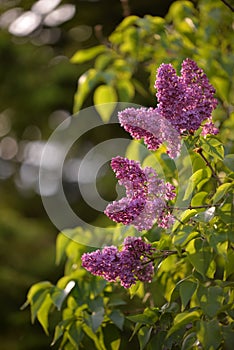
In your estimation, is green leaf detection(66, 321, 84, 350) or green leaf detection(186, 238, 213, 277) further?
green leaf detection(66, 321, 84, 350)

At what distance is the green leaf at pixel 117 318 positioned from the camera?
1575 mm

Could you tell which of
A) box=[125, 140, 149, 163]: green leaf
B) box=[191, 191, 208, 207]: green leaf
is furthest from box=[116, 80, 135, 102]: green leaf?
box=[191, 191, 208, 207]: green leaf

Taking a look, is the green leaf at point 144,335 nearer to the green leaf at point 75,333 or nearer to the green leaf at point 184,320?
the green leaf at point 184,320

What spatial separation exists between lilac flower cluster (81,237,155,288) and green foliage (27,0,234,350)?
0.04 meters

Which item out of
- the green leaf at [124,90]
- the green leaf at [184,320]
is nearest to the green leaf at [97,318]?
the green leaf at [184,320]

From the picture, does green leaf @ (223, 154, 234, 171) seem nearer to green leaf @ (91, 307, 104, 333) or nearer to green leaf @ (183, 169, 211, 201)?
green leaf @ (183, 169, 211, 201)

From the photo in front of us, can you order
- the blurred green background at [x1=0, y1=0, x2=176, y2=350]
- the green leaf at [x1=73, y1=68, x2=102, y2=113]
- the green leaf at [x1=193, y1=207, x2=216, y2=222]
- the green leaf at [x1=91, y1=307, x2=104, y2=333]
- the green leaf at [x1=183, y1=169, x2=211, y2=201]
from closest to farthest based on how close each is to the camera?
1. the green leaf at [x1=193, y1=207, x2=216, y2=222]
2. the green leaf at [x1=183, y1=169, x2=211, y2=201]
3. the green leaf at [x1=91, y1=307, x2=104, y2=333]
4. the green leaf at [x1=73, y1=68, x2=102, y2=113]
5. the blurred green background at [x1=0, y1=0, x2=176, y2=350]

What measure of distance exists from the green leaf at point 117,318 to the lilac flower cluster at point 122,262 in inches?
13.4

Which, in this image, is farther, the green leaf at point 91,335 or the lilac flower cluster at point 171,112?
the green leaf at point 91,335

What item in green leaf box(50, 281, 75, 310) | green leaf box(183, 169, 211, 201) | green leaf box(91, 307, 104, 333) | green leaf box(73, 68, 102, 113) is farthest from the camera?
green leaf box(73, 68, 102, 113)

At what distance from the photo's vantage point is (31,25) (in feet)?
19.0

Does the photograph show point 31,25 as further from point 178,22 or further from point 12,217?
point 178,22

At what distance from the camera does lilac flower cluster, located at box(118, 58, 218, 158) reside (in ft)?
3.91

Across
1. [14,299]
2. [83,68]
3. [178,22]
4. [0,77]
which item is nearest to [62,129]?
[83,68]
